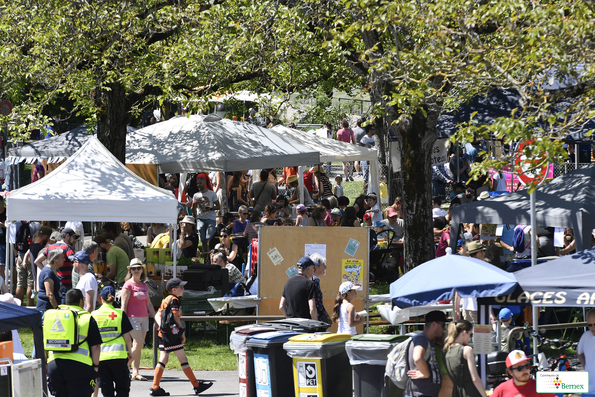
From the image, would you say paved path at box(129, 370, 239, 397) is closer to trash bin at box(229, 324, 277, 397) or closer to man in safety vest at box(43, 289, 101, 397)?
trash bin at box(229, 324, 277, 397)

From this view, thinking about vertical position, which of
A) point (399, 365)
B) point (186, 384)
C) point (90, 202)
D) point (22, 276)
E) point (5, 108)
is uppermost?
point (5, 108)

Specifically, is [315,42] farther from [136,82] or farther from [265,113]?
[136,82]

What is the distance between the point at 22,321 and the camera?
7840 mm

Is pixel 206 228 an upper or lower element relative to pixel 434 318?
upper

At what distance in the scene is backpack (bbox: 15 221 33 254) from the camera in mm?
15430

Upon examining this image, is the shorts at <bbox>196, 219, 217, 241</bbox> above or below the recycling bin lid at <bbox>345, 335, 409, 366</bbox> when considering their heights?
above

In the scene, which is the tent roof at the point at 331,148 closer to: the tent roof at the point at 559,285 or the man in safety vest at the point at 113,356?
the man in safety vest at the point at 113,356

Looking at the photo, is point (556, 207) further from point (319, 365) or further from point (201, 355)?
point (201, 355)

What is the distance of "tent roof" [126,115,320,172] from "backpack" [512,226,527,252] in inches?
208

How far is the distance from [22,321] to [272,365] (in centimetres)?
271

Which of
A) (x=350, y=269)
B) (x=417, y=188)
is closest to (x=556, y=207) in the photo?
(x=417, y=188)

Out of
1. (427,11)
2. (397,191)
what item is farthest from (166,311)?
(397,191)

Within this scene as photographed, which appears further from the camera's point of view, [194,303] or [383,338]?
[194,303]

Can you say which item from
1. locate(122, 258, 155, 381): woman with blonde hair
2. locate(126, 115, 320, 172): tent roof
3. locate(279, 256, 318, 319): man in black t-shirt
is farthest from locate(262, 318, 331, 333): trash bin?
locate(126, 115, 320, 172): tent roof
